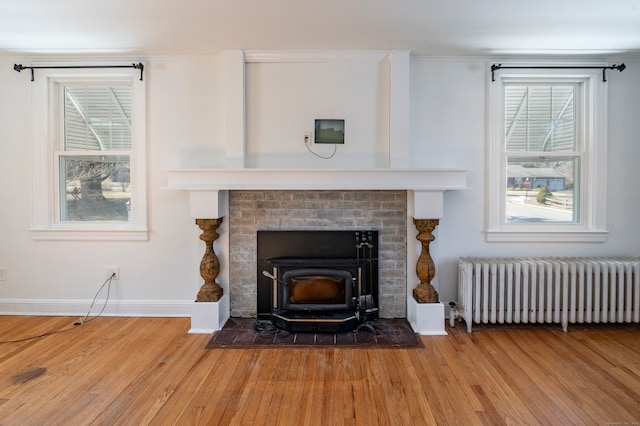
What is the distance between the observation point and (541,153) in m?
3.36

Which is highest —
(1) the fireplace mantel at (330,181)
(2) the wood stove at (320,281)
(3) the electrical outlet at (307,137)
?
(3) the electrical outlet at (307,137)

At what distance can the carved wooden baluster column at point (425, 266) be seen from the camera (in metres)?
3.07

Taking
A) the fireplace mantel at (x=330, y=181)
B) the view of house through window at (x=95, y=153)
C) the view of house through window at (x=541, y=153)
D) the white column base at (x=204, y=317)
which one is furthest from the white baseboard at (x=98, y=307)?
the view of house through window at (x=541, y=153)

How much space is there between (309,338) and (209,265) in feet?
3.40

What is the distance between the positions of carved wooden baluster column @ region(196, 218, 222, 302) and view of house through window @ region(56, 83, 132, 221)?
3.02 ft

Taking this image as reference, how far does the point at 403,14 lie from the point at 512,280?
2277mm

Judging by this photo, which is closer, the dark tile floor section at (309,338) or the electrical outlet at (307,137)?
the dark tile floor section at (309,338)

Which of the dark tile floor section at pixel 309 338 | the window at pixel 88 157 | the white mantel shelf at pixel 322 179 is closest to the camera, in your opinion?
the dark tile floor section at pixel 309 338

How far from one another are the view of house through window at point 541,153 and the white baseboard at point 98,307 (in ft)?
10.4

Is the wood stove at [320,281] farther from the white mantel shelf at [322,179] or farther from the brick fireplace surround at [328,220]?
the white mantel shelf at [322,179]

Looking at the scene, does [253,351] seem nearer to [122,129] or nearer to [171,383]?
[171,383]

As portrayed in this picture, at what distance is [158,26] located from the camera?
271cm

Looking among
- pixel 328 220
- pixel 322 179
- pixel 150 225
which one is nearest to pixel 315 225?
pixel 328 220

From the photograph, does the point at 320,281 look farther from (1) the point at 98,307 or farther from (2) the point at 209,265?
(1) the point at 98,307
